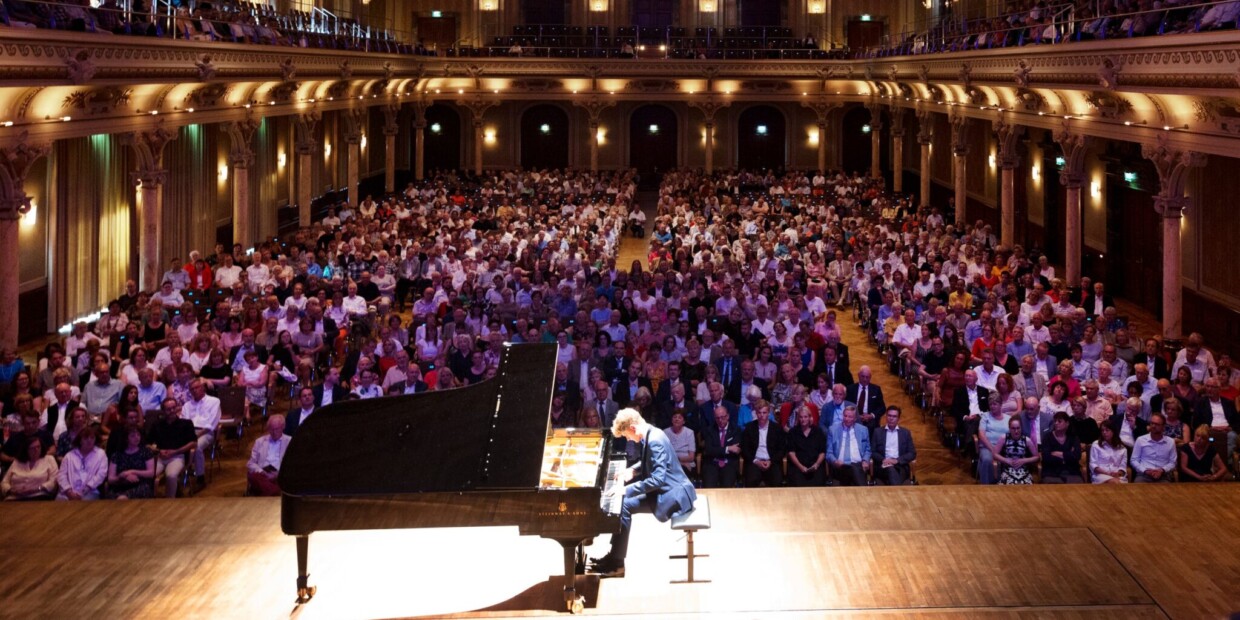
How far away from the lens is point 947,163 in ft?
115

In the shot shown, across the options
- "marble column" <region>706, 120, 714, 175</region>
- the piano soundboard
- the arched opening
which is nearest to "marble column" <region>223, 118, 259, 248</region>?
the piano soundboard

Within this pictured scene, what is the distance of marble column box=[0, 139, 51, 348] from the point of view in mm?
15430

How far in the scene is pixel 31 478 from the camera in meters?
10.1

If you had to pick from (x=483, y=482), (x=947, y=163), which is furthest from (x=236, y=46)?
(x=947, y=163)

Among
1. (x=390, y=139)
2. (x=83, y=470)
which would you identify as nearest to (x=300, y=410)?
(x=83, y=470)

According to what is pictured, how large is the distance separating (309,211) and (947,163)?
17779 millimetres

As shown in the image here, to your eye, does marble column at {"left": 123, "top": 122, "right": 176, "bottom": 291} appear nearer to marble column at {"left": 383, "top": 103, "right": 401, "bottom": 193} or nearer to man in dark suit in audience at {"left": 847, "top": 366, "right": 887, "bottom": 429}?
man in dark suit in audience at {"left": 847, "top": 366, "right": 887, "bottom": 429}

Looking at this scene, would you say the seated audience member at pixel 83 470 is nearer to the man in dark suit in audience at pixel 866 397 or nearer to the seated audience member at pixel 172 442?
the seated audience member at pixel 172 442

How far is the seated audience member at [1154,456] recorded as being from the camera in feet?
34.5

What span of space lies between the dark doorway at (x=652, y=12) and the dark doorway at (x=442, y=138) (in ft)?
23.6

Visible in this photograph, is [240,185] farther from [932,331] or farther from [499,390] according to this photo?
[499,390]

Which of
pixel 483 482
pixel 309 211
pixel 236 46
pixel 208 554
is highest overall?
pixel 236 46

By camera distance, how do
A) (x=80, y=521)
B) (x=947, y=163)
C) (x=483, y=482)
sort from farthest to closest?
1. (x=947, y=163)
2. (x=80, y=521)
3. (x=483, y=482)

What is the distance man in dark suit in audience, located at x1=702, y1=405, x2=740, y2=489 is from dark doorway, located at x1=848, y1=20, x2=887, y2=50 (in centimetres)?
3384
